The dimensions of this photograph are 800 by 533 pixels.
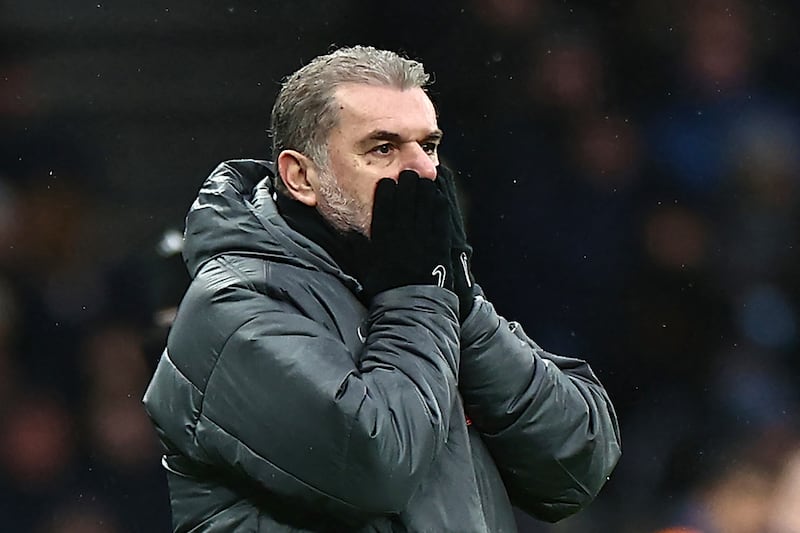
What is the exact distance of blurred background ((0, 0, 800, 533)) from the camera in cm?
310

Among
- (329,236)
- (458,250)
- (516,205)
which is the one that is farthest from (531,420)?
(516,205)

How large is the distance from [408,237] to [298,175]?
0.21m

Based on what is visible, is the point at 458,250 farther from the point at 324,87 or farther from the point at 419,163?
the point at 324,87

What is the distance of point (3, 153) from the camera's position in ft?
10.3

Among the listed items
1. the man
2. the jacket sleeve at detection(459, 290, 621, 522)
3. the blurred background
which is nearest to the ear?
the man

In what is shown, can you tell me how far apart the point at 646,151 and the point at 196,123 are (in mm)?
1145

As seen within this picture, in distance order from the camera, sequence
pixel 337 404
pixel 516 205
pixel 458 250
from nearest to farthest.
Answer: pixel 337 404, pixel 458 250, pixel 516 205

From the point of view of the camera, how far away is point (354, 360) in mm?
1622

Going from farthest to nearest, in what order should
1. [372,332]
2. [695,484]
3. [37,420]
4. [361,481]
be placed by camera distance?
[695,484] < [37,420] < [372,332] < [361,481]

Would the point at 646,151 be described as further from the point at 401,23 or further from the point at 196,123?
the point at 196,123

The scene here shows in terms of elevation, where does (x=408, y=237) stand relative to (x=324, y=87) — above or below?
below

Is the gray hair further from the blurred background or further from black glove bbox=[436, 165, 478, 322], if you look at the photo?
the blurred background

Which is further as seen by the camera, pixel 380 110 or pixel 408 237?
pixel 380 110

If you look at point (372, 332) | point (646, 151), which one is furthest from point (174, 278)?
point (372, 332)
